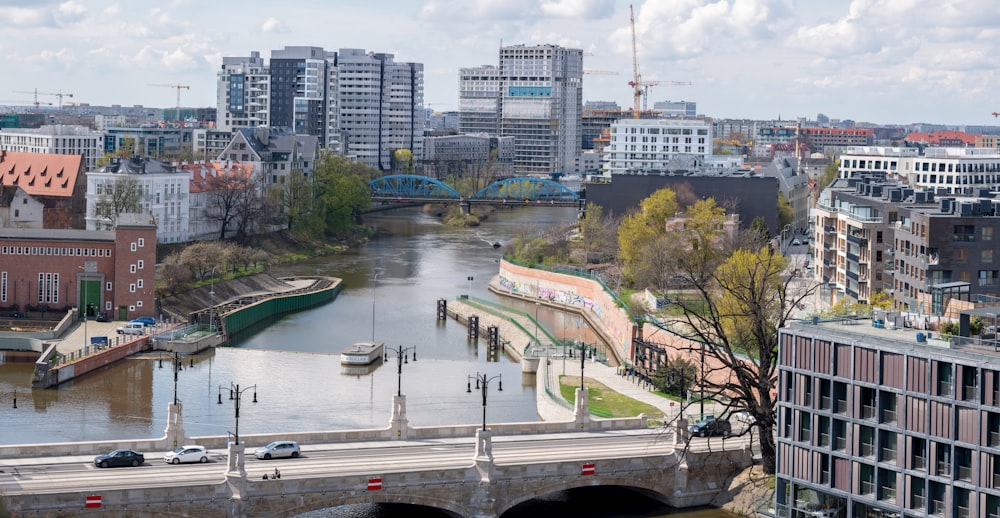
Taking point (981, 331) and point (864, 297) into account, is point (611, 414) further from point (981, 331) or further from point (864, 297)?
point (864, 297)

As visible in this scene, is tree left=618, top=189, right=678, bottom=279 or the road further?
tree left=618, top=189, right=678, bottom=279

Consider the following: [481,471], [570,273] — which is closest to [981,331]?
[481,471]

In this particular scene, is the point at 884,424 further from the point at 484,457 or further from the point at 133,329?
the point at 133,329

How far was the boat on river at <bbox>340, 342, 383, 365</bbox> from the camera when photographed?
68.9 metres

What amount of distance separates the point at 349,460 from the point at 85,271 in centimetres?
3472

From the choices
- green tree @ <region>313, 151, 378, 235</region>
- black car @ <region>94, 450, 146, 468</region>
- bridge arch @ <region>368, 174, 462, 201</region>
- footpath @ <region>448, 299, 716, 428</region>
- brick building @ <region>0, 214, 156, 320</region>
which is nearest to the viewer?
black car @ <region>94, 450, 146, 468</region>

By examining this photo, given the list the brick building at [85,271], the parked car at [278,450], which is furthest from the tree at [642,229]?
the parked car at [278,450]

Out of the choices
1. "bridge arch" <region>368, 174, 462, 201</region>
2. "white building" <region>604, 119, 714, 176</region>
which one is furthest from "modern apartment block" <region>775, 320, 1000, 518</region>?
"white building" <region>604, 119, 714, 176</region>

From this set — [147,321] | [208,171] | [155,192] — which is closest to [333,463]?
[147,321]

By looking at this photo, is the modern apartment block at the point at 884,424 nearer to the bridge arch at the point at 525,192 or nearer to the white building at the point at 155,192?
the white building at the point at 155,192

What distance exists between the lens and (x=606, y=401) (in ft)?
185

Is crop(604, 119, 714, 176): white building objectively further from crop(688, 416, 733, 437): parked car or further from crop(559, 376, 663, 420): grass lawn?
crop(688, 416, 733, 437): parked car

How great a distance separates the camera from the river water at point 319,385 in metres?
55.4

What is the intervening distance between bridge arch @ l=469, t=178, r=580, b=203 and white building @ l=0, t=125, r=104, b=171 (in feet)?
112
